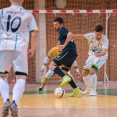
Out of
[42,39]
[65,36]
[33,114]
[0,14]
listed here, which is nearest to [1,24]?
[0,14]

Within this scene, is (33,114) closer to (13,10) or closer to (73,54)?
(13,10)

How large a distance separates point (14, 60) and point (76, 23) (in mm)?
10573

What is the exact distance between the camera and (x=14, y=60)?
20.0ft

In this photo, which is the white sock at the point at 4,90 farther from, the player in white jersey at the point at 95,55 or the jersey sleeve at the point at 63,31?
the player in white jersey at the point at 95,55

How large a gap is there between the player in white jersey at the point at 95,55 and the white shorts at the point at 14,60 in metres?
4.44

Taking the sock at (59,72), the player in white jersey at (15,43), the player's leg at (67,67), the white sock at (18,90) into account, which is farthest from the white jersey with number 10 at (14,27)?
the player's leg at (67,67)

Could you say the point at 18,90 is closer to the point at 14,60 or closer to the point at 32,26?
the point at 14,60

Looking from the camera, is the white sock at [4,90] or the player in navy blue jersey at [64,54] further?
the player in navy blue jersey at [64,54]

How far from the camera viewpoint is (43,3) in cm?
1608

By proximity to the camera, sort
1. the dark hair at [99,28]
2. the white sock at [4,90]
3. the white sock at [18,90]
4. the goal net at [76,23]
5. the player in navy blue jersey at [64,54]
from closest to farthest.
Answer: the white sock at [18,90] → the white sock at [4,90] → the player in navy blue jersey at [64,54] → the dark hair at [99,28] → the goal net at [76,23]

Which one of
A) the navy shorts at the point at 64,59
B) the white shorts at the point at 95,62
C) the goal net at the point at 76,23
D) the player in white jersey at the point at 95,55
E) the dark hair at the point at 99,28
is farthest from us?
the goal net at the point at 76,23

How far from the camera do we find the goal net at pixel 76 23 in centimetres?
1608

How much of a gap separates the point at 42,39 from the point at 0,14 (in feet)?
32.4

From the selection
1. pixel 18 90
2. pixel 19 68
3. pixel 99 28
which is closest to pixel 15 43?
pixel 19 68
